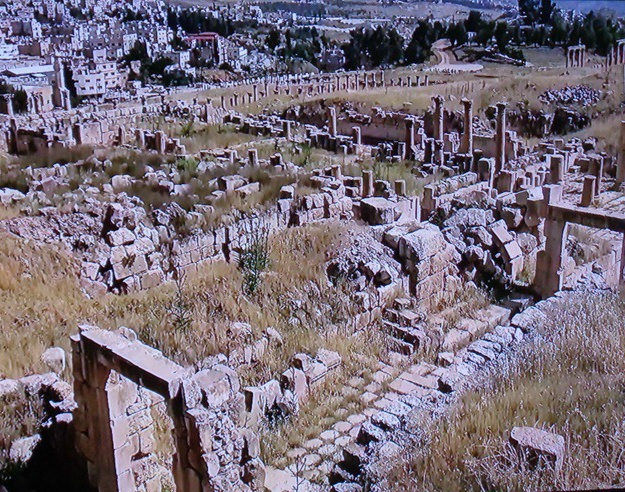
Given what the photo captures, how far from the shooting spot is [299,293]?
31.0 feet

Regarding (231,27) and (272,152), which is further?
(231,27)

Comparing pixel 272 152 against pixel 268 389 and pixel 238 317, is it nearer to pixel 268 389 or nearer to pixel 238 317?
pixel 238 317

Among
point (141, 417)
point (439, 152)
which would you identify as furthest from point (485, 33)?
point (141, 417)

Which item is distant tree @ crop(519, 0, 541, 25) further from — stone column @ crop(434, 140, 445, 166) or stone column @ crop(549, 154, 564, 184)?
stone column @ crop(549, 154, 564, 184)

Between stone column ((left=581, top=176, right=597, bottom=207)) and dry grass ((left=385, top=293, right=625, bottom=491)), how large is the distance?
31.4 feet

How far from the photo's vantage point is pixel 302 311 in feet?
30.1

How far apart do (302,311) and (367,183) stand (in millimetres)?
7896

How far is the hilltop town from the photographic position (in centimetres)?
535

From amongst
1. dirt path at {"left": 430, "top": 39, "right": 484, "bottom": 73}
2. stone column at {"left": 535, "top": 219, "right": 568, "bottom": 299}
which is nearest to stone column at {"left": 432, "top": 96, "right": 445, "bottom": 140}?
stone column at {"left": 535, "top": 219, "right": 568, "bottom": 299}

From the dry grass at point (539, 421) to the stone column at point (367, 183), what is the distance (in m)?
9.35

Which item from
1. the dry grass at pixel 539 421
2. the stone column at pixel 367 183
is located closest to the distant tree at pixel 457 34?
the stone column at pixel 367 183

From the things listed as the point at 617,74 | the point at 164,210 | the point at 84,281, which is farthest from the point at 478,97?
the point at 84,281

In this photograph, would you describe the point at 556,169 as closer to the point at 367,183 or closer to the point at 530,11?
the point at 367,183

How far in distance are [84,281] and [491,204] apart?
304 inches
